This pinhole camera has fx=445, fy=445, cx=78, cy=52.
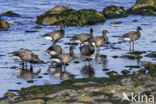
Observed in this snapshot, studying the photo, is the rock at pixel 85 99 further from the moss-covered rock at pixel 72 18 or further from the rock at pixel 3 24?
the moss-covered rock at pixel 72 18

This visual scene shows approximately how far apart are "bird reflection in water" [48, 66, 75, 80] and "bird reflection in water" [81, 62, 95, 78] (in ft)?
2.86

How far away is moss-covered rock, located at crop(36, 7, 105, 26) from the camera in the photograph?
48.2 meters

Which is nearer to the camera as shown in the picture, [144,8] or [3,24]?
[3,24]

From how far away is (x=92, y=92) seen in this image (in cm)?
2166

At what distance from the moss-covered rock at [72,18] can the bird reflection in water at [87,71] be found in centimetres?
1826

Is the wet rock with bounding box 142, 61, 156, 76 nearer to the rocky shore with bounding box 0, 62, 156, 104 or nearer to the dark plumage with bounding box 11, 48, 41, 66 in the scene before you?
the rocky shore with bounding box 0, 62, 156, 104

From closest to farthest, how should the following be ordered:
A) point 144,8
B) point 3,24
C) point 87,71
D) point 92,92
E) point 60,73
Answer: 1. point 92,92
2. point 60,73
3. point 87,71
4. point 3,24
5. point 144,8

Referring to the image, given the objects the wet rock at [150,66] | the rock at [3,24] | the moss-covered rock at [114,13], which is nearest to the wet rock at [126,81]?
the wet rock at [150,66]

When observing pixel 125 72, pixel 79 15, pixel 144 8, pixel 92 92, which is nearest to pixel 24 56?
pixel 125 72

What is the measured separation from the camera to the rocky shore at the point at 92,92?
20.3m

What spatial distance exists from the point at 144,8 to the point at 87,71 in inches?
1195

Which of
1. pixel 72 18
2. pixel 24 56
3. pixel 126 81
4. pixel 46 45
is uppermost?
pixel 72 18

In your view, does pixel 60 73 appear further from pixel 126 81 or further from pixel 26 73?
pixel 126 81

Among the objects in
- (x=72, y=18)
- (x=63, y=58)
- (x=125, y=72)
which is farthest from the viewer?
(x=72, y=18)
